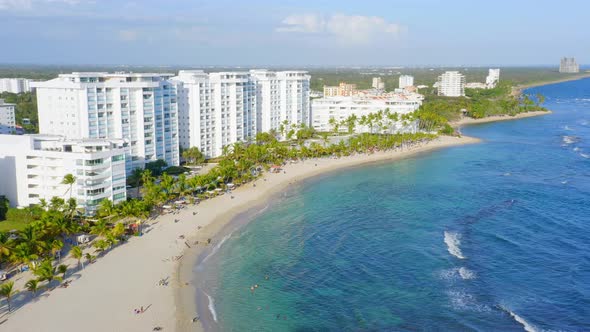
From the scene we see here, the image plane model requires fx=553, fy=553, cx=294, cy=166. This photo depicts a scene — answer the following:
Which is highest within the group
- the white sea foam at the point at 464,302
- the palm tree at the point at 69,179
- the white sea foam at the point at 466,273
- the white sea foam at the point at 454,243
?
the palm tree at the point at 69,179

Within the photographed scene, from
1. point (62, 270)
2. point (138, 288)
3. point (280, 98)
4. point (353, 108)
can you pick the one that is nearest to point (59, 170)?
point (62, 270)

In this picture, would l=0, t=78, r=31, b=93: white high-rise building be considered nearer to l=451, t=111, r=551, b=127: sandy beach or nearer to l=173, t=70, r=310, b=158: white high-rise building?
l=173, t=70, r=310, b=158: white high-rise building

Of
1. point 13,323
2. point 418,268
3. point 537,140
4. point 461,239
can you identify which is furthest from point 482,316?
point 537,140

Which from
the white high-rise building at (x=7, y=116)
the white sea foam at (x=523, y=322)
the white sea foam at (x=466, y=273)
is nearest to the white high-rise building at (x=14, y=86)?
the white high-rise building at (x=7, y=116)

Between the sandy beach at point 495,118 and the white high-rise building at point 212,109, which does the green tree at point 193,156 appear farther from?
the sandy beach at point 495,118

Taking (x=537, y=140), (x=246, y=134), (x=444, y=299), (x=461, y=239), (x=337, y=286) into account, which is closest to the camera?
(x=444, y=299)

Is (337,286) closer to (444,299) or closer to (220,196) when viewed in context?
(444,299)
